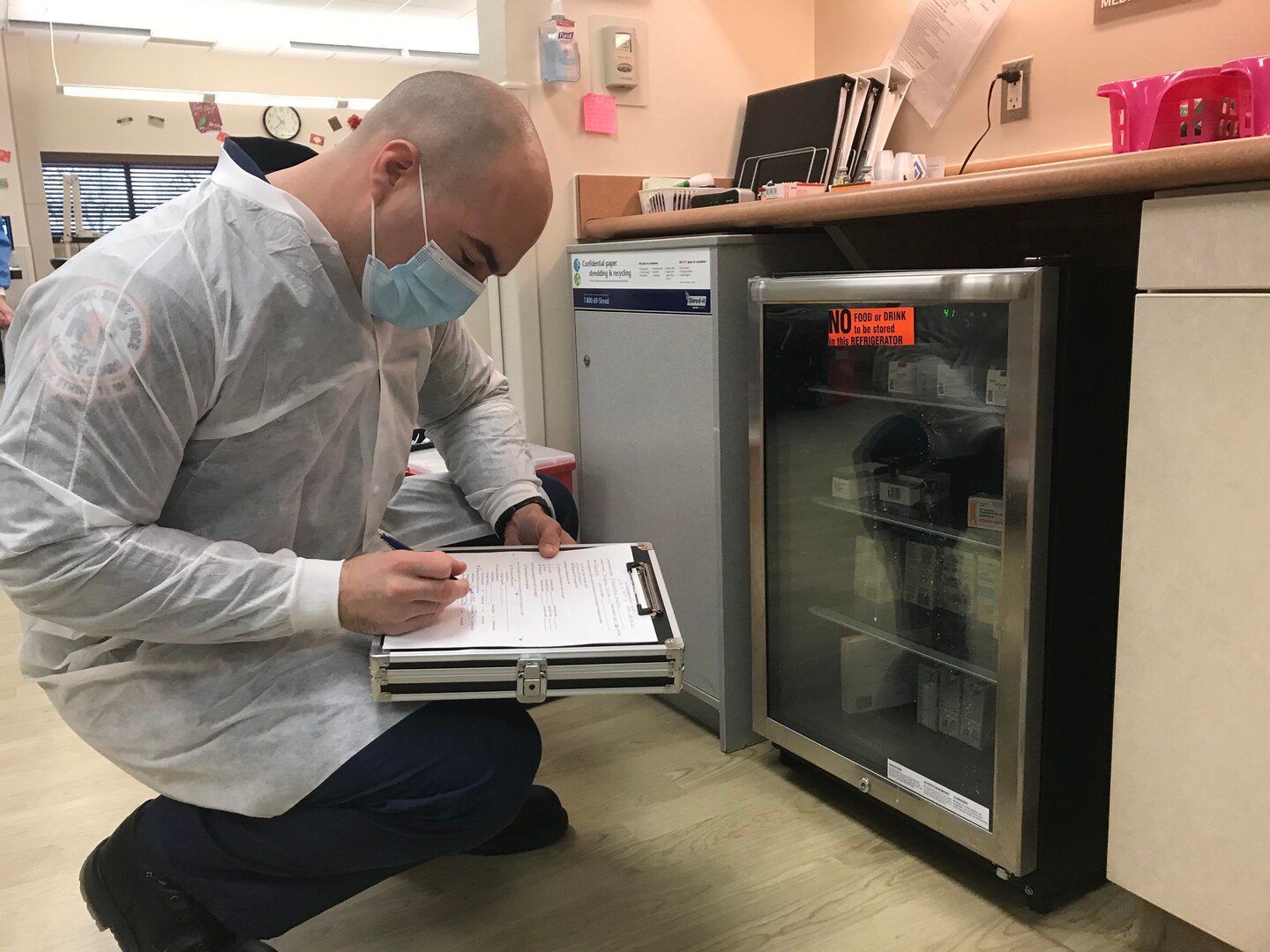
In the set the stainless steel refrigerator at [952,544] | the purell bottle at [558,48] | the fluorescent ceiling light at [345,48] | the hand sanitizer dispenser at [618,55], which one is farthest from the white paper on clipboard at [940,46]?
the fluorescent ceiling light at [345,48]

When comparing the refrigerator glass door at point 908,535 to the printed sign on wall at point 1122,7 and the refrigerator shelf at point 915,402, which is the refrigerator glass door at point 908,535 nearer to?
the refrigerator shelf at point 915,402

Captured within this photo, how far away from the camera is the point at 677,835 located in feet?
4.86

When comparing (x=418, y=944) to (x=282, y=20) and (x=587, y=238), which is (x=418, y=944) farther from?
(x=282, y=20)

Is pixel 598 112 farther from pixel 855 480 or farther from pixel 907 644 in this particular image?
pixel 907 644

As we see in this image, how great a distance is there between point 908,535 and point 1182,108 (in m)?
0.68

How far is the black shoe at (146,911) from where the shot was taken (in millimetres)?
1053

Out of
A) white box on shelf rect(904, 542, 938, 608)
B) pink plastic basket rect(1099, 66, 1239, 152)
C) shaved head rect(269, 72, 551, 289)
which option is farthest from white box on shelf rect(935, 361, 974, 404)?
shaved head rect(269, 72, 551, 289)

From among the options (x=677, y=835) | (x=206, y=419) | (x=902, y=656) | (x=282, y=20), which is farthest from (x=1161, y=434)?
(x=282, y=20)

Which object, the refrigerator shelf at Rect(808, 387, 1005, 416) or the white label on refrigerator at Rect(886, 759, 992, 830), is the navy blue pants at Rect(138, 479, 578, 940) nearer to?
the white label on refrigerator at Rect(886, 759, 992, 830)

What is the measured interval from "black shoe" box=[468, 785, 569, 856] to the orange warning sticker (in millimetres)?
818

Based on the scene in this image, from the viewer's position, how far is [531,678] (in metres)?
1.02

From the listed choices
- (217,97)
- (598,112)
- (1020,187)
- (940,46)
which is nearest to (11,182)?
(217,97)

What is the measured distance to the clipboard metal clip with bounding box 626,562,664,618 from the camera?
1.11 metres

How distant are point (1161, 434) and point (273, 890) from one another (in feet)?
3.55
